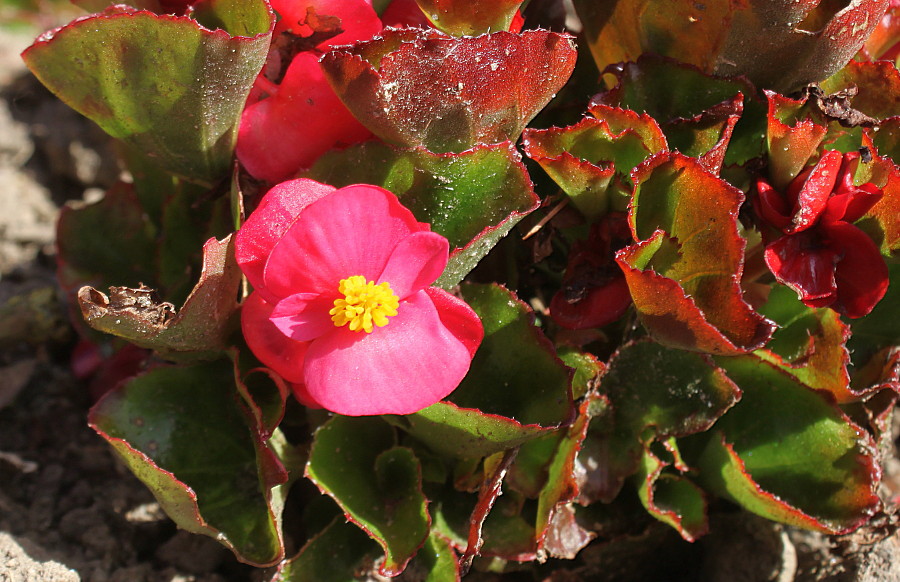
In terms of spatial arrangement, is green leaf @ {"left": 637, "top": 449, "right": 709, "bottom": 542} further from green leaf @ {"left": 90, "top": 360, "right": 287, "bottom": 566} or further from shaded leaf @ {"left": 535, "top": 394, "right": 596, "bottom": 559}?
green leaf @ {"left": 90, "top": 360, "right": 287, "bottom": 566}

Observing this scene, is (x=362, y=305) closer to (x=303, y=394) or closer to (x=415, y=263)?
(x=415, y=263)

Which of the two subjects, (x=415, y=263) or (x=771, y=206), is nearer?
(x=415, y=263)

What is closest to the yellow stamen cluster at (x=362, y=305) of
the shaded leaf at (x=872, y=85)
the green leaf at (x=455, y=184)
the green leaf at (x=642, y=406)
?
the green leaf at (x=455, y=184)

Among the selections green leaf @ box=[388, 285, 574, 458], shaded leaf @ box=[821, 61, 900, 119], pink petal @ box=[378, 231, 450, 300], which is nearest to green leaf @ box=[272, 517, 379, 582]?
green leaf @ box=[388, 285, 574, 458]

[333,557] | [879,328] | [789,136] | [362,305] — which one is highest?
[789,136]

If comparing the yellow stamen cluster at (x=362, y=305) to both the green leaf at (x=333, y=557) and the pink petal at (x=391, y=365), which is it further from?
the green leaf at (x=333, y=557)

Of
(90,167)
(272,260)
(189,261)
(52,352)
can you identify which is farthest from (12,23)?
(272,260)

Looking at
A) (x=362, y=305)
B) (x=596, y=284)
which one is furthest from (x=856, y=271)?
(x=362, y=305)
